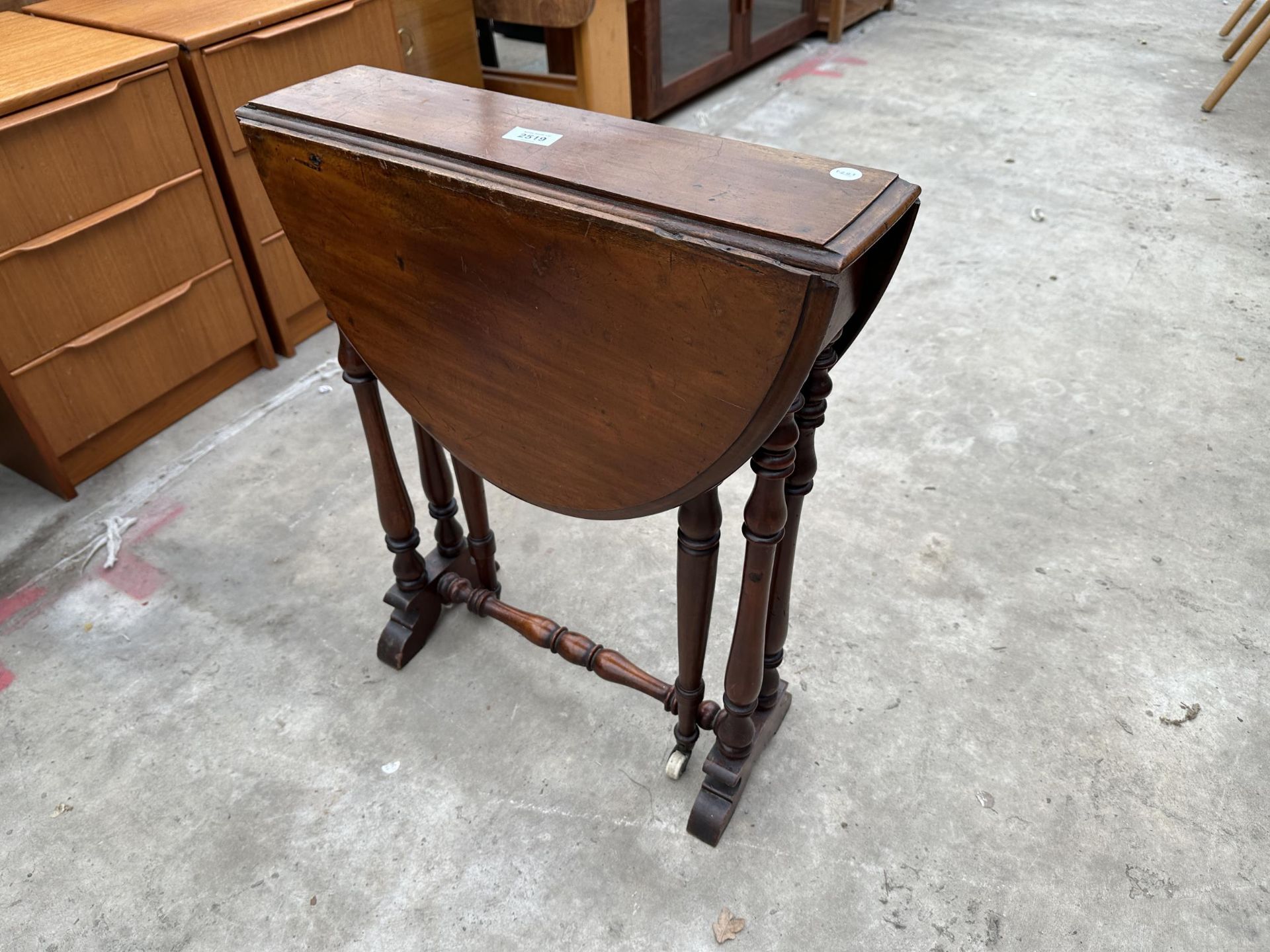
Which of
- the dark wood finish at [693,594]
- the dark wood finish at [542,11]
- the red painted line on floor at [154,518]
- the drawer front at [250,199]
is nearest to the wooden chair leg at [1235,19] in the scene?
the dark wood finish at [542,11]

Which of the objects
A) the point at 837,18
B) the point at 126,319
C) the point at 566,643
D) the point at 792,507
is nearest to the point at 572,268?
the point at 792,507

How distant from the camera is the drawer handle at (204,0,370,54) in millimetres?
2068

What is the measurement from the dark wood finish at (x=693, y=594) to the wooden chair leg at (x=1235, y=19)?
16.5ft

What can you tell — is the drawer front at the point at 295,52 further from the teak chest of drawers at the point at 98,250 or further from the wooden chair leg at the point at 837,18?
the wooden chair leg at the point at 837,18

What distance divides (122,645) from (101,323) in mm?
778

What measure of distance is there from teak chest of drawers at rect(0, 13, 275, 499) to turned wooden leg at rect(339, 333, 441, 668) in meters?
0.82

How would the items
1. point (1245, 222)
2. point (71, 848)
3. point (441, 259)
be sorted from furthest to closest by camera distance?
point (1245, 222), point (71, 848), point (441, 259)

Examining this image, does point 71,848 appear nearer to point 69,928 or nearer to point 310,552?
point 69,928

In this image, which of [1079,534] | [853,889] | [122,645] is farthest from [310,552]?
[1079,534]

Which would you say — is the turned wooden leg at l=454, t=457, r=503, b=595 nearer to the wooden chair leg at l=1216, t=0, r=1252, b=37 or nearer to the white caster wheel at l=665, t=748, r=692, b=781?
the white caster wheel at l=665, t=748, r=692, b=781

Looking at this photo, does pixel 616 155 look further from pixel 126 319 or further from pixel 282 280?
pixel 282 280

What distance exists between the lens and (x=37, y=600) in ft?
6.09

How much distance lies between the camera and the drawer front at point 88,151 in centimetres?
177

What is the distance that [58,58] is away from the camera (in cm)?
191
